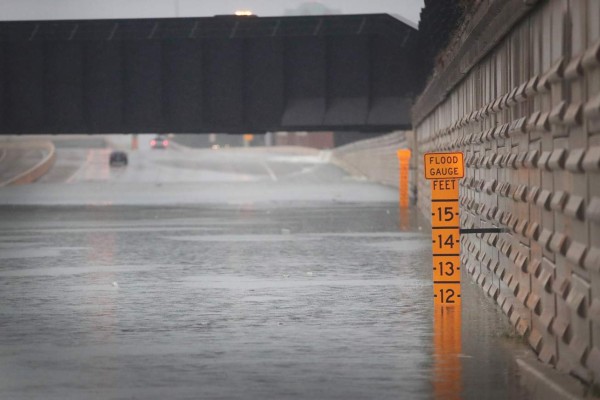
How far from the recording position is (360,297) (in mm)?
19594

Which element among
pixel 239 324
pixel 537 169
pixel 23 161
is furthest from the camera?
pixel 23 161

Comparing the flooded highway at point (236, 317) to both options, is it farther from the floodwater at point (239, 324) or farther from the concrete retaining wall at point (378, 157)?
the concrete retaining wall at point (378, 157)

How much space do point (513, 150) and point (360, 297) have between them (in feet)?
14.1

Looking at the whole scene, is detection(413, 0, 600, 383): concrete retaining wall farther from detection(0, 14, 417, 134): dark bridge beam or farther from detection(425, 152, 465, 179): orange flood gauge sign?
detection(0, 14, 417, 134): dark bridge beam

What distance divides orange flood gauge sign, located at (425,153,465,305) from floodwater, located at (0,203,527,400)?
12.8 inches

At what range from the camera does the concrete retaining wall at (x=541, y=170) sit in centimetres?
1044

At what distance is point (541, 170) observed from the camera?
13.1 metres

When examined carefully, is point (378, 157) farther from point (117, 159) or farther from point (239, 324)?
point (239, 324)

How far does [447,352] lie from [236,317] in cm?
406

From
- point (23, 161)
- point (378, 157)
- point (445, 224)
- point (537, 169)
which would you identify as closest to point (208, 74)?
point (378, 157)

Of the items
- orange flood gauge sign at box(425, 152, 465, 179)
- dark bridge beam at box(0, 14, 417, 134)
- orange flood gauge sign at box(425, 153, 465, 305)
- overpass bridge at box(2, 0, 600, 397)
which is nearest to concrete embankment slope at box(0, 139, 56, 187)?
dark bridge beam at box(0, 14, 417, 134)

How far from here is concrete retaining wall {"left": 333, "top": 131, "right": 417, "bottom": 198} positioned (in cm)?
7772

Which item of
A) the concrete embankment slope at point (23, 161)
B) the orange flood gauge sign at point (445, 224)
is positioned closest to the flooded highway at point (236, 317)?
the orange flood gauge sign at point (445, 224)

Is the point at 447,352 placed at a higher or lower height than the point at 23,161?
lower
